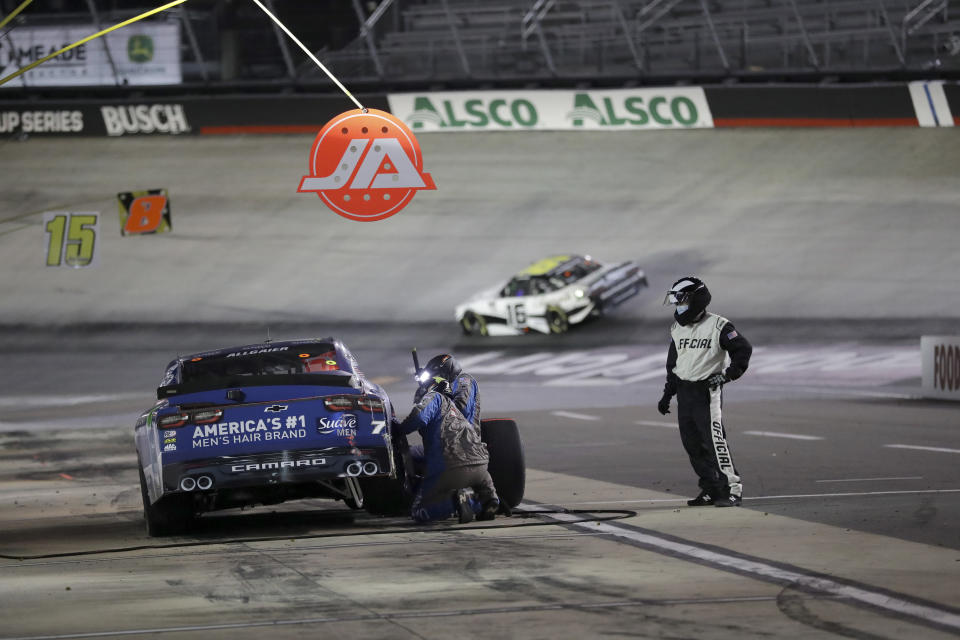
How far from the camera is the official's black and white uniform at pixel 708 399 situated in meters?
10.5

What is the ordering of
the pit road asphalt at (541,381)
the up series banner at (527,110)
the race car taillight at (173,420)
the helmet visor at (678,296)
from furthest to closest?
1. the up series banner at (527,110)
2. the helmet visor at (678,296)
3. the race car taillight at (173,420)
4. the pit road asphalt at (541,381)

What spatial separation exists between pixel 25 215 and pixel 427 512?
28.5m

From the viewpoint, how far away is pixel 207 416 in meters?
9.72

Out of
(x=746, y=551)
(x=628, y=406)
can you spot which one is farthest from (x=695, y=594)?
(x=628, y=406)

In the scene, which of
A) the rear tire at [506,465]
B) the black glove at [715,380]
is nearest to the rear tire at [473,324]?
the rear tire at [506,465]

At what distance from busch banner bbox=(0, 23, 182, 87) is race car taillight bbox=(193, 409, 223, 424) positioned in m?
31.9

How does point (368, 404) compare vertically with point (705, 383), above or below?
above

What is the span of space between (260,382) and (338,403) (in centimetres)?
56

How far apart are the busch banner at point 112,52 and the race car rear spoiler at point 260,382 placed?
31.6m

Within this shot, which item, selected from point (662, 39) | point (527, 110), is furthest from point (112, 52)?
point (662, 39)

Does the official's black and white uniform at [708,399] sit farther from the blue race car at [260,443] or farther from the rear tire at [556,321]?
the rear tire at [556,321]

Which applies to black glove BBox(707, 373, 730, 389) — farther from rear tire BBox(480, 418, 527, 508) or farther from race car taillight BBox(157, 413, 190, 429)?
race car taillight BBox(157, 413, 190, 429)

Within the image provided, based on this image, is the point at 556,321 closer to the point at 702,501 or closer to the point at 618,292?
the point at 618,292

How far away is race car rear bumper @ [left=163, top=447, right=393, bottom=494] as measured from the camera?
31.5 feet
